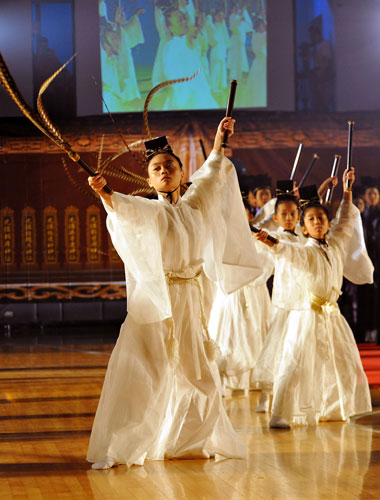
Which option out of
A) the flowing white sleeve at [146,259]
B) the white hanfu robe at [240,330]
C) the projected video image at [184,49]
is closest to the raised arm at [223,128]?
the flowing white sleeve at [146,259]

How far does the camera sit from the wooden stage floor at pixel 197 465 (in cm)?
312

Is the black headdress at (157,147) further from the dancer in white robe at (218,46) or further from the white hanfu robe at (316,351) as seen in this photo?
the dancer in white robe at (218,46)

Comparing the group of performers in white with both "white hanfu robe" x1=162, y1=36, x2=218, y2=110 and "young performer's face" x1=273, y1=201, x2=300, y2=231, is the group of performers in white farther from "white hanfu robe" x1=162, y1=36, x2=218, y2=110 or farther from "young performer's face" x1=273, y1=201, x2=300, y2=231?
"white hanfu robe" x1=162, y1=36, x2=218, y2=110

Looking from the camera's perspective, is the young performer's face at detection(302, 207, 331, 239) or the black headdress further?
the young performer's face at detection(302, 207, 331, 239)

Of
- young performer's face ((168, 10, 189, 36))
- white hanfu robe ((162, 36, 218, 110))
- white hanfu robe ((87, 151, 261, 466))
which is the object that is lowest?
white hanfu robe ((87, 151, 261, 466))

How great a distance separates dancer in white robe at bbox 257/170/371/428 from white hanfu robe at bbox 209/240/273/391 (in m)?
1.20

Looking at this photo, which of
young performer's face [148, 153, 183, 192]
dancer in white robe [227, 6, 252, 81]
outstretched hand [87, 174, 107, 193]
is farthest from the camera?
dancer in white robe [227, 6, 252, 81]

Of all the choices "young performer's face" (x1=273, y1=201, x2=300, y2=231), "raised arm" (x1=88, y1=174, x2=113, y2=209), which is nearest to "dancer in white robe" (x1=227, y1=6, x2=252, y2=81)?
"young performer's face" (x1=273, y1=201, x2=300, y2=231)

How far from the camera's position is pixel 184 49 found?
1088cm

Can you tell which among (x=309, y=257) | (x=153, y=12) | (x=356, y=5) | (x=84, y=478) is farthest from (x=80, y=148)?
(x=84, y=478)

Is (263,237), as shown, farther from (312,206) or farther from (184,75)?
(184,75)

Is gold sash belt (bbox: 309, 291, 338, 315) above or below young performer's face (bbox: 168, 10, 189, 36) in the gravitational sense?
below

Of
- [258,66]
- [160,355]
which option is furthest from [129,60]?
[160,355]

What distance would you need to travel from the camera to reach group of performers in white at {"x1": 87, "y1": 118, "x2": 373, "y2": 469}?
142 inches
